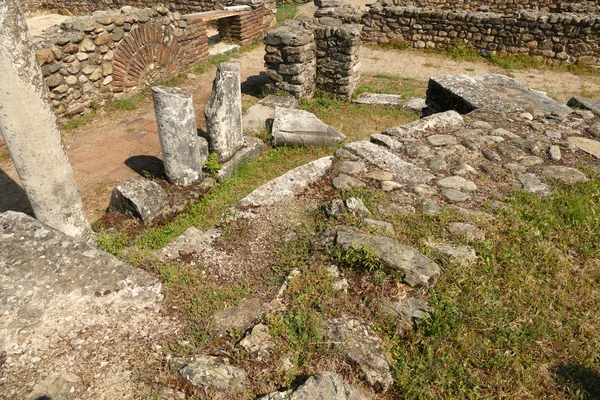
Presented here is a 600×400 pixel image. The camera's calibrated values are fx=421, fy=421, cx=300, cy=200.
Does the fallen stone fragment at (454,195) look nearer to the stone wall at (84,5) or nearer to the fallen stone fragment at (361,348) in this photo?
the fallen stone fragment at (361,348)

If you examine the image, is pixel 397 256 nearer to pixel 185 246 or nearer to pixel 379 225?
pixel 379 225

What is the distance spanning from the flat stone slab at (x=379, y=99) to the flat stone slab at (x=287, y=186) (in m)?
3.63

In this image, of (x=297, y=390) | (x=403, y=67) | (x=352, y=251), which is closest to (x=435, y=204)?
(x=352, y=251)

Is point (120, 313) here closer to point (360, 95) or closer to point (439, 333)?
point (439, 333)

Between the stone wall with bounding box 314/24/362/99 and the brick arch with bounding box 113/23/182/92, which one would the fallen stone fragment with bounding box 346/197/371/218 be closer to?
the stone wall with bounding box 314/24/362/99

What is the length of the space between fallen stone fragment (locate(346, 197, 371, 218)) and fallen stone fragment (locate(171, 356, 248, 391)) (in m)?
1.69

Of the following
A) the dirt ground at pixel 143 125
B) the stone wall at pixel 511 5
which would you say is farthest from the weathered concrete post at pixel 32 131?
the stone wall at pixel 511 5

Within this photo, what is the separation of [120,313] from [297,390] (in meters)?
1.31

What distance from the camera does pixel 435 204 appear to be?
3.71 metres

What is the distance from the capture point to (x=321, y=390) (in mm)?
1999

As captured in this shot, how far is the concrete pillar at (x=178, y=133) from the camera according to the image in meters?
4.56

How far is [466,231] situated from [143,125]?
5307 mm

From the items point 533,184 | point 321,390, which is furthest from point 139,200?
point 533,184

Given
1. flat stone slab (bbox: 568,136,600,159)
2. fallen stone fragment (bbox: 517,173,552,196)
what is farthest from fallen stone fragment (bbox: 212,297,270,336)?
flat stone slab (bbox: 568,136,600,159)
